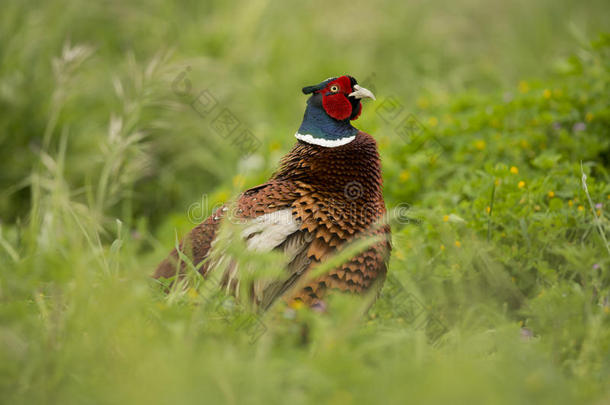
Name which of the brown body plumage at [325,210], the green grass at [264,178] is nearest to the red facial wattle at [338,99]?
the brown body plumage at [325,210]

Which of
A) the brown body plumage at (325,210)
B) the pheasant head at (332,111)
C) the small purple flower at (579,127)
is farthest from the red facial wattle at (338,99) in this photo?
the small purple flower at (579,127)

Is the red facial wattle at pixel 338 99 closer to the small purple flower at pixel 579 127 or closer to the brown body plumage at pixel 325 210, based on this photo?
the brown body plumage at pixel 325 210

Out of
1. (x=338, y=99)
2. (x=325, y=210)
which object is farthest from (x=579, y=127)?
(x=325, y=210)

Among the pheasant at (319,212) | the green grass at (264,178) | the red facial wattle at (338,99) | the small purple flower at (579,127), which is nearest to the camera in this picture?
the green grass at (264,178)

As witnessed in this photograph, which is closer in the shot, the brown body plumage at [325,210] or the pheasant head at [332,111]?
the brown body plumage at [325,210]

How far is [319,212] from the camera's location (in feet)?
7.25

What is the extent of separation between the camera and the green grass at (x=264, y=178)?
1.67 meters

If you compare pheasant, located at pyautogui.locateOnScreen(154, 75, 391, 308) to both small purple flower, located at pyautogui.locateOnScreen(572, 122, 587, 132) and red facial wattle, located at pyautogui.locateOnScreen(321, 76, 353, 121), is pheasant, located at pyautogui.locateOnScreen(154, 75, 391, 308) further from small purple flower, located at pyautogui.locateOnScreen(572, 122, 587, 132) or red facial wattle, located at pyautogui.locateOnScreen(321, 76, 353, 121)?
small purple flower, located at pyautogui.locateOnScreen(572, 122, 587, 132)

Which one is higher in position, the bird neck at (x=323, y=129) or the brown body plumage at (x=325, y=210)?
the bird neck at (x=323, y=129)

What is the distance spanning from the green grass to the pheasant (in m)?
0.19

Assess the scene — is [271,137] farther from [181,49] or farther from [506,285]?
[506,285]

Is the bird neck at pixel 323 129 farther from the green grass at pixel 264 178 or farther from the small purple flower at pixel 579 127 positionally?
the small purple flower at pixel 579 127

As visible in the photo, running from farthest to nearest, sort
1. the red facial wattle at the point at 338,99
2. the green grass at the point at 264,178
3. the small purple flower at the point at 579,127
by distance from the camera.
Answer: the small purple flower at the point at 579,127 → the red facial wattle at the point at 338,99 → the green grass at the point at 264,178

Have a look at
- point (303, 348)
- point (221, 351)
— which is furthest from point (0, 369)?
point (303, 348)
